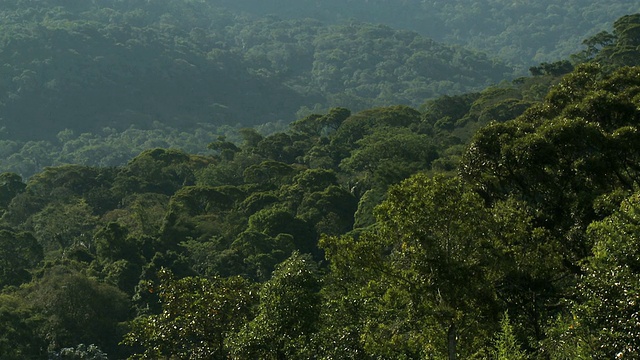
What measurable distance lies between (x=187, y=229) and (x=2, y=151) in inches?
4535

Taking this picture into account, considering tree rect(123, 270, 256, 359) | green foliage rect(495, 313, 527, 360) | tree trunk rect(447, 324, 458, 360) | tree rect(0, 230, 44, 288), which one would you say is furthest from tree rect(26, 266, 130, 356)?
green foliage rect(495, 313, 527, 360)

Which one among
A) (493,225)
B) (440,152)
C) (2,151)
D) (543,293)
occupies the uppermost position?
(493,225)

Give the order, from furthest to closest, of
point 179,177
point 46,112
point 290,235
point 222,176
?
1. point 46,112
2. point 179,177
3. point 222,176
4. point 290,235

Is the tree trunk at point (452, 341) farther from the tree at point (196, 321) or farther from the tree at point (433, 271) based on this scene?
the tree at point (196, 321)

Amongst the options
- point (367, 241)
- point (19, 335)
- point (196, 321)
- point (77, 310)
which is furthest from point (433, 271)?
point (77, 310)

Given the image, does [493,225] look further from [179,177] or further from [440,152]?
[179,177]

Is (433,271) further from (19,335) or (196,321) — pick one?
(19,335)

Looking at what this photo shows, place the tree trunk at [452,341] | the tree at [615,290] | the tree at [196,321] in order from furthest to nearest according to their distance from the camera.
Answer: the tree at [196,321] → the tree trunk at [452,341] → the tree at [615,290]

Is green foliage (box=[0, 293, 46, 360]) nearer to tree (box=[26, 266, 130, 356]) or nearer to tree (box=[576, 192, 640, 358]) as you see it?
tree (box=[26, 266, 130, 356])

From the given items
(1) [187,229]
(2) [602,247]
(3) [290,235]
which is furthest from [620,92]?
(1) [187,229]

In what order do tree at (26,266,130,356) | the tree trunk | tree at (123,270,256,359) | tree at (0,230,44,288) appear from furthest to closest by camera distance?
tree at (0,230,44,288) < tree at (26,266,130,356) < tree at (123,270,256,359) < the tree trunk

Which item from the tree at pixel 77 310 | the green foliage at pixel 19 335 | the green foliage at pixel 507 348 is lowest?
the tree at pixel 77 310

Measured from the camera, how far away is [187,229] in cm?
6038

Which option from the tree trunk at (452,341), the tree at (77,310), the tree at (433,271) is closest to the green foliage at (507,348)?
the tree trunk at (452,341)
